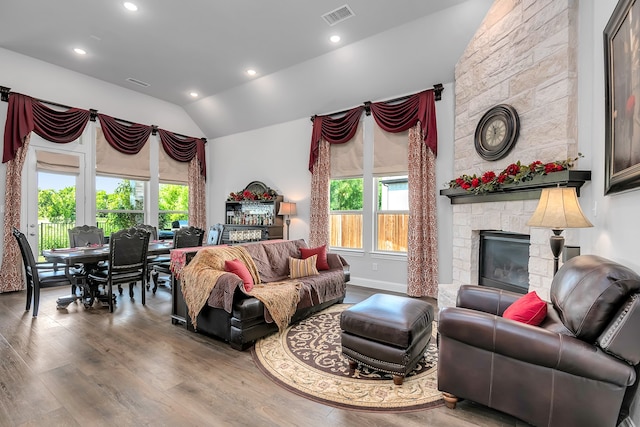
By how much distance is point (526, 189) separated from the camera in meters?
3.22

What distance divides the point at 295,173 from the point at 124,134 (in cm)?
365

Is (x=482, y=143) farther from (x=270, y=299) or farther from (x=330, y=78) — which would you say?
(x=270, y=299)

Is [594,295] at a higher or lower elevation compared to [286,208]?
lower

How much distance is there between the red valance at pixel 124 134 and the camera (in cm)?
606

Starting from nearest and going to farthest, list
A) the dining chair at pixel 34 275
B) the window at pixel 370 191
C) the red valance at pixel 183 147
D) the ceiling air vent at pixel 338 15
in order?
the dining chair at pixel 34 275
the ceiling air vent at pixel 338 15
the window at pixel 370 191
the red valance at pixel 183 147

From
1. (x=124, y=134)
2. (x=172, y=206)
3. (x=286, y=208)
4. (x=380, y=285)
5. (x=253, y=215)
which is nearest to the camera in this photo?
(x=380, y=285)

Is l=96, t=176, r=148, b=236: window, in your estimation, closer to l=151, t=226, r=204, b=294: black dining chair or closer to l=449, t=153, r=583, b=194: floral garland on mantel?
l=151, t=226, r=204, b=294: black dining chair

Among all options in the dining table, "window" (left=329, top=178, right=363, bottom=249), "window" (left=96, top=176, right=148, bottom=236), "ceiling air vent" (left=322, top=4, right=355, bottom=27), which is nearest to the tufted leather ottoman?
"window" (left=329, top=178, right=363, bottom=249)

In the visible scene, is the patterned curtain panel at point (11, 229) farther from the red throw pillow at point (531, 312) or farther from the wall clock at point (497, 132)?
the wall clock at point (497, 132)

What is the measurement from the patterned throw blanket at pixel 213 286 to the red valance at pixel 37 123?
13.8 ft

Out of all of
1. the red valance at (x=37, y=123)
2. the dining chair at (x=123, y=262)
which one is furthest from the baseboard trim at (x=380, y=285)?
the red valance at (x=37, y=123)

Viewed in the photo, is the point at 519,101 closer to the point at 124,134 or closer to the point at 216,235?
the point at 216,235

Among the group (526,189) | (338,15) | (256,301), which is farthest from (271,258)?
(338,15)

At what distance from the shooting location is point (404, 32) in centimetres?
423
